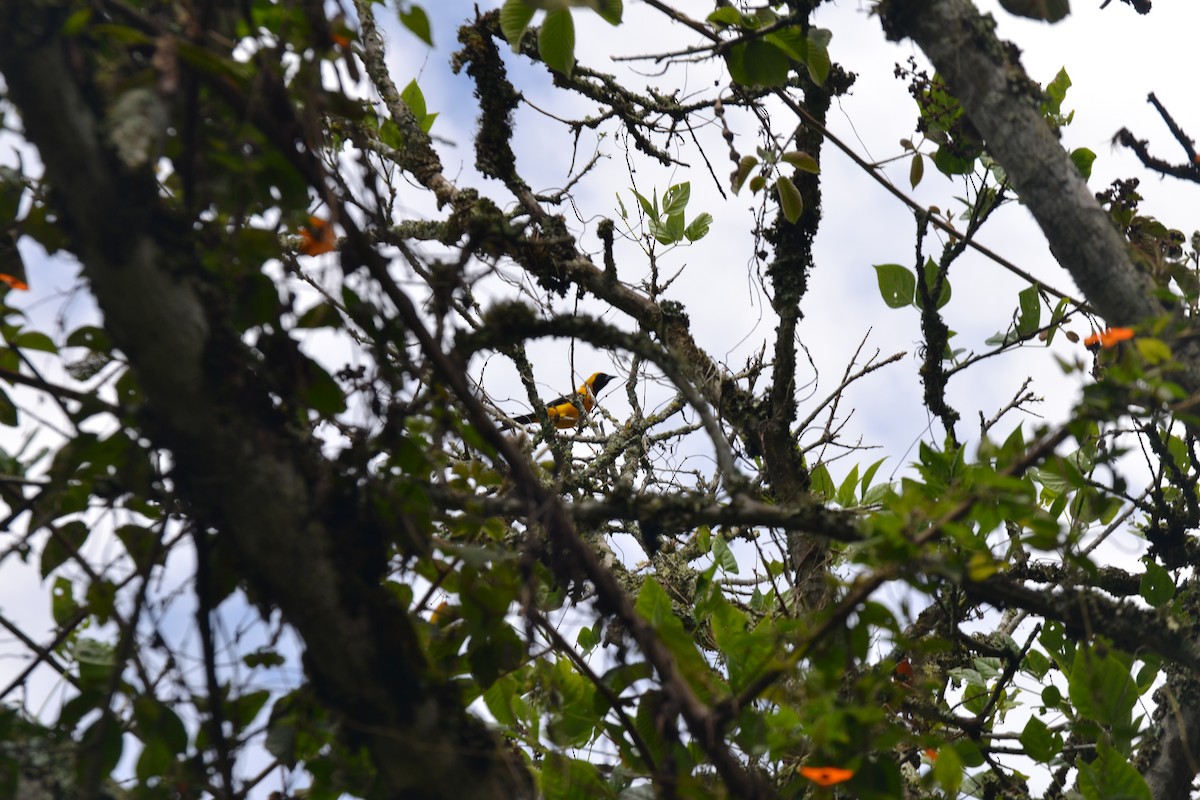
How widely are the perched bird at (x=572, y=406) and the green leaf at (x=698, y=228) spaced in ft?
2.71

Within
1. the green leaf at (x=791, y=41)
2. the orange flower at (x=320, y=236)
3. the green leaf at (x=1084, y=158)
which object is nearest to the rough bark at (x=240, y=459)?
the orange flower at (x=320, y=236)

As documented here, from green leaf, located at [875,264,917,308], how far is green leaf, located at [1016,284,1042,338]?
0.44 meters

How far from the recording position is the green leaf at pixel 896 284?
3.35 m

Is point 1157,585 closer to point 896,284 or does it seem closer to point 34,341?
point 896,284

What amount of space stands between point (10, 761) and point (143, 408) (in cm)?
63

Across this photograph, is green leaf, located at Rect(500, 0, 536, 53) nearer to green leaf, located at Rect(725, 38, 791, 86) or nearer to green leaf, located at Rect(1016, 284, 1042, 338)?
green leaf, located at Rect(725, 38, 791, 86)

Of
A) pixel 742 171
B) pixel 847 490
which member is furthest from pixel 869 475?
pixel 742 171

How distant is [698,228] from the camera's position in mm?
4188

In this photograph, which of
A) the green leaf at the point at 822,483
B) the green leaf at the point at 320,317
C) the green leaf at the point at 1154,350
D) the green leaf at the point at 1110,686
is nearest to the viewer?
the green leaf at the point at 1154,350

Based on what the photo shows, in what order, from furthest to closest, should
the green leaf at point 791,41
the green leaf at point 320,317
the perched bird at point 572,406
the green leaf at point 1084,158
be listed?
the perched bird at point 572,406, the green leaf at point 1084,158, the green leaf at point 791,41, the green leaf at point 320,317

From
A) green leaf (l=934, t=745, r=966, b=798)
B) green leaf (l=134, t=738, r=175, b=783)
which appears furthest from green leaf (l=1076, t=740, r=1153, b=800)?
green leaf (l=134, t=738, r=175, b=783)

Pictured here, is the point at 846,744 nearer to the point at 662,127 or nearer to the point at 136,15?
the point at 136,15

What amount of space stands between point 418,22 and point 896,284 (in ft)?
7.33

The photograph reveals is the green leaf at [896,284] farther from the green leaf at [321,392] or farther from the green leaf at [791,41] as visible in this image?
the green leaf at [321,392]
